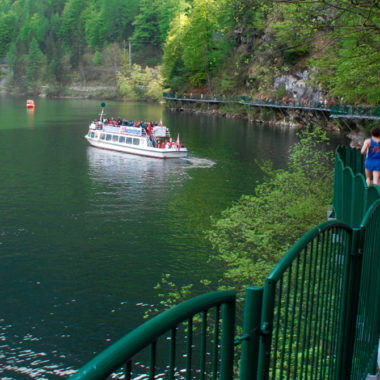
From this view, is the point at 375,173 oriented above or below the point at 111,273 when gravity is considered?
above

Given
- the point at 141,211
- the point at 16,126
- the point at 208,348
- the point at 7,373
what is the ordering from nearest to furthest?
the point at 7,373
the point at 208,348
the point at 141,211
the point at 16,126

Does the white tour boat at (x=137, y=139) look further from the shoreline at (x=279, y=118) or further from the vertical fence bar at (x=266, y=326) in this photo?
the vertical fence bar at (x=266, y=326)

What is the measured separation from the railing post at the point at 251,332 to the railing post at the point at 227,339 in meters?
0.11

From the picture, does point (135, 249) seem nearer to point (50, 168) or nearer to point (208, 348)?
point (208, 348)

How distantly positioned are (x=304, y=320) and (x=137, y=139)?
146 ft

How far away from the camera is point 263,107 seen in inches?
3034

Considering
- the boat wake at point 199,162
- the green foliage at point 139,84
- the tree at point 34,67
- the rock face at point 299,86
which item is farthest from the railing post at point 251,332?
the tree at point 34,67

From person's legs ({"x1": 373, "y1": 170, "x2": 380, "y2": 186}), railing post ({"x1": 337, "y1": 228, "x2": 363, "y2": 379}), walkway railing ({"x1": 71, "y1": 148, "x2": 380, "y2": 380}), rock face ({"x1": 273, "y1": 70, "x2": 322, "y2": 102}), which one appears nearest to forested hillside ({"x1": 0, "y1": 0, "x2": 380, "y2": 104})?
rock face ({"x1": 273, "y1": 70, "x2": 322, "y2": 102})

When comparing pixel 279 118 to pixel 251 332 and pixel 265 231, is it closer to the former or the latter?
pixel 265 231

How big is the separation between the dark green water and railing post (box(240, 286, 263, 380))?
11135 mm

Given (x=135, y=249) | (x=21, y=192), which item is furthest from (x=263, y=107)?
(x=135, y=249)

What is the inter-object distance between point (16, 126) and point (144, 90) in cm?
6986

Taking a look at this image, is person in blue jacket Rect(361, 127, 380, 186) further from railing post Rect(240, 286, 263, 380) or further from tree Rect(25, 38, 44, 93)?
tree Rect(25, 38, 44, 93)

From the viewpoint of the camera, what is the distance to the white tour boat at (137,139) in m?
45.2
